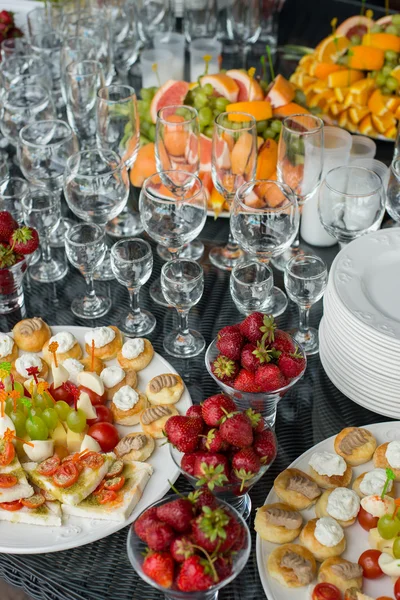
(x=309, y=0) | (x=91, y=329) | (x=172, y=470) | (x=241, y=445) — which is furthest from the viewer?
(x=309, y=0)

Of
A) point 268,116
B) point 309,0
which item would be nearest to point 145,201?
point 268,116

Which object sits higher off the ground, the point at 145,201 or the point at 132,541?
the point at 145,201

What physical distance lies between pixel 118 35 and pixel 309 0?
3.11ft

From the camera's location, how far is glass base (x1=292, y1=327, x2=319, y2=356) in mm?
1993

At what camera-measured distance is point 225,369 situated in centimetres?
162

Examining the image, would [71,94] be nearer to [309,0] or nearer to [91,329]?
[91,329]

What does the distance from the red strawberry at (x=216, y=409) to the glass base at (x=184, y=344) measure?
512 mm

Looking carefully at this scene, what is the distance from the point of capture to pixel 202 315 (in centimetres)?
213

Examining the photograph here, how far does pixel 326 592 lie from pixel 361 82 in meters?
1.85

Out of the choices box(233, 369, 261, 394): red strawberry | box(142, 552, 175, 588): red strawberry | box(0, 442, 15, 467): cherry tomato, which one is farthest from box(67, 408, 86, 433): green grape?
box(142, 552, 175, 588): red strawberry

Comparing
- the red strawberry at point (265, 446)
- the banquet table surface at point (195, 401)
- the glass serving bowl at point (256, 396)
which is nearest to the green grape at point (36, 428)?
the banquet table surface at point (195, 401)

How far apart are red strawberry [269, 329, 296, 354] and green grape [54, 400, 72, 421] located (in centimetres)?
48

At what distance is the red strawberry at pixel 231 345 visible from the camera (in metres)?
1.65

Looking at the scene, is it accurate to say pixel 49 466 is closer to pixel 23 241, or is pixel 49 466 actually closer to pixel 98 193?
pixel 23 241
